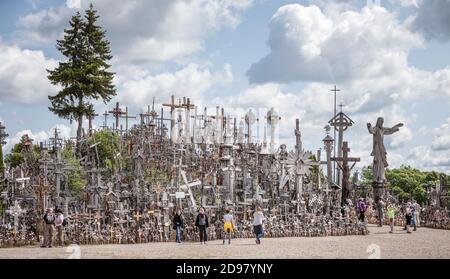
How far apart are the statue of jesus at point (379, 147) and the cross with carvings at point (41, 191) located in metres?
15.2

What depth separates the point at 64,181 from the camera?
3075cm

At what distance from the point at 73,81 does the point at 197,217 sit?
18774 mm

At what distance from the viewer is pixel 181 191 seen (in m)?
26.0

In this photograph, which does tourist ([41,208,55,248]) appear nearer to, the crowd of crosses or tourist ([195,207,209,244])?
the crowd of crosses

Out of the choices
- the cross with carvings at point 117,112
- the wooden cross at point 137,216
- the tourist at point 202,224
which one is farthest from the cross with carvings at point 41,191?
the cross with carvings at point 117,112

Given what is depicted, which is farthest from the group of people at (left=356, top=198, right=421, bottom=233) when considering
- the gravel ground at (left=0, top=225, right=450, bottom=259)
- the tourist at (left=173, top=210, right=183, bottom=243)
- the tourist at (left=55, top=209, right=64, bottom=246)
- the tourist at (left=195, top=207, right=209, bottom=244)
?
the tourist at (left=55, top=209, right=64, bottom=246)

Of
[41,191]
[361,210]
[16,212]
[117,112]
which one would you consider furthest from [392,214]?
[117,112]

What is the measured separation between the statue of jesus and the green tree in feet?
55.4

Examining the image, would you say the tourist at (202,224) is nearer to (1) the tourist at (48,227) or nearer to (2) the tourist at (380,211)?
(1) the tourist at (48,227)

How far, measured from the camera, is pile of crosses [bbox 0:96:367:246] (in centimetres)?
2330
